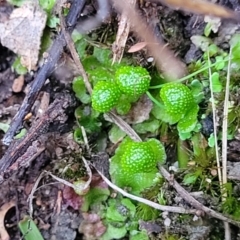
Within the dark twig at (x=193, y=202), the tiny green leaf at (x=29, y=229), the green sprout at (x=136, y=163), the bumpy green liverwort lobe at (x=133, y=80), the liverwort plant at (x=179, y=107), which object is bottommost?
the dark twig at (x=193, y=202)

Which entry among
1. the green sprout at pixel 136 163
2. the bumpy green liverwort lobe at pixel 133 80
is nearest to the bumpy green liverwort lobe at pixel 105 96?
the bumpy green liverwort lobe at pixel 133 80

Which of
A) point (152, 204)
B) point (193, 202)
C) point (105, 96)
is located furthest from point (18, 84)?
point (193, 202)

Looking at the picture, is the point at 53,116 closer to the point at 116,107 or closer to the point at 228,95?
the point at 116,107

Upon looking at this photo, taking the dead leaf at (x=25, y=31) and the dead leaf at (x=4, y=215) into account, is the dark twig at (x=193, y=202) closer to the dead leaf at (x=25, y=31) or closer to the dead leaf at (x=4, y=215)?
the dead leaf at (x=4, y=215)

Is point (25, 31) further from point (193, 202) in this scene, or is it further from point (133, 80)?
point (193, 202)

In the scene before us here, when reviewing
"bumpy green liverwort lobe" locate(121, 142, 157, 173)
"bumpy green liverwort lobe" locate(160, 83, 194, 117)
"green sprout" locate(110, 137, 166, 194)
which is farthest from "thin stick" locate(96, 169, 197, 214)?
"bumpy green liverwort lobe" locate(160, 83, 194, 117)

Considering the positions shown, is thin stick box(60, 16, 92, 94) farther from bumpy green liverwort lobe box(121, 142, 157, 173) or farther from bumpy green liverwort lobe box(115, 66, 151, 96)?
bumpy green liverwort lobe box(121, 142, 157, 173)

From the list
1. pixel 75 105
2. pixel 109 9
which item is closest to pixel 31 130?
pixel 75 105
